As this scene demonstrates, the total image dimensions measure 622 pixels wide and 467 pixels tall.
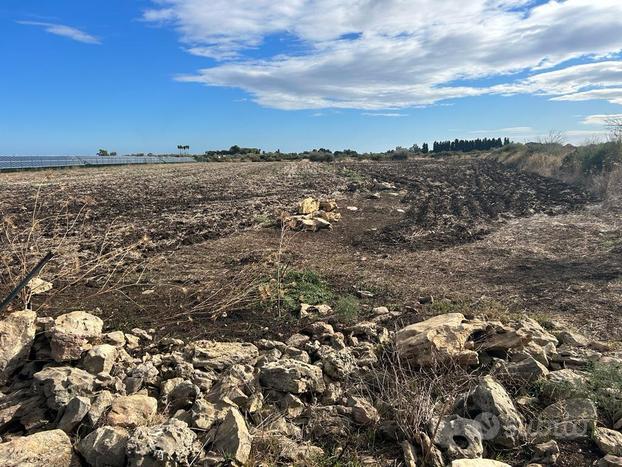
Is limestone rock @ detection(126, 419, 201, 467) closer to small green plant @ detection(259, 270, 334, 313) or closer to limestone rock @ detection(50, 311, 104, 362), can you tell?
limestone rock @ detection(50, 311, 104, 362)

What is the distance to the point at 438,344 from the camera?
4.40 meters

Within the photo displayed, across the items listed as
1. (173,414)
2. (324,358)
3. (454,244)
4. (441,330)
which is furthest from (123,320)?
(454,244)

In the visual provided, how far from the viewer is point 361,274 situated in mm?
7934

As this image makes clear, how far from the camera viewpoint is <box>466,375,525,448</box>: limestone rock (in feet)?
11.6

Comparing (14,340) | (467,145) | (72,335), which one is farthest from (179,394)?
(467,145)

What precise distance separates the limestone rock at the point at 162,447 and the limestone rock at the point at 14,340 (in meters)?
1.89

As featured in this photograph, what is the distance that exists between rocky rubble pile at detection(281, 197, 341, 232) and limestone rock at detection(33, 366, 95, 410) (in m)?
6.49

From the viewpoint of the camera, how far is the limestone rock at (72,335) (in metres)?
4.32

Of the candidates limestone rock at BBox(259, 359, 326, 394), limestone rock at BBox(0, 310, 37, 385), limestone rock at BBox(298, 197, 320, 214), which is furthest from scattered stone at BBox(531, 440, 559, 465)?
limestone rock at BBox(298, 197, 320, 214)

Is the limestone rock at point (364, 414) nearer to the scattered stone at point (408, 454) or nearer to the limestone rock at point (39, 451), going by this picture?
the scattered stone at point (408, 454)

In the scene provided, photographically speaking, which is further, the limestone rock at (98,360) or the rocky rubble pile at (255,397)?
the limestone rock at (98,360)

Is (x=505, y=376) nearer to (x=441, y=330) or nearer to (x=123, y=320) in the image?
(x=441, y=330)

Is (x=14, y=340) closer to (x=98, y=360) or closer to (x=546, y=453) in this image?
(x=98, y=360)

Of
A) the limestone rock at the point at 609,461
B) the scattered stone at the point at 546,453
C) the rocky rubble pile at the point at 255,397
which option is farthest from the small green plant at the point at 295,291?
the limestone rock at the point at 609,461
